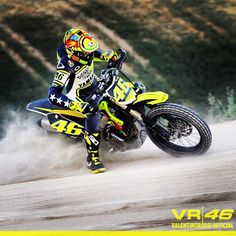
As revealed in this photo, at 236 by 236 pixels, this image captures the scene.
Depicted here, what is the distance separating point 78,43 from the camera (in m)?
4.42

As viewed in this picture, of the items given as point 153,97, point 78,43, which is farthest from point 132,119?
point 78,43

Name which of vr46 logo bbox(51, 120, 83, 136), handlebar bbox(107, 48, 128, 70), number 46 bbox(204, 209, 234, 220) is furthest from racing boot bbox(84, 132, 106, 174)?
number 46 bbox(204, 209, 234, 220)

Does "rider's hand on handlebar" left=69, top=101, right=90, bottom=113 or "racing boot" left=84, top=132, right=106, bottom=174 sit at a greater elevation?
"rider's hand on handlebar" left=69, top=101, right=90, bottom=113

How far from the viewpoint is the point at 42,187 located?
15.4 ft

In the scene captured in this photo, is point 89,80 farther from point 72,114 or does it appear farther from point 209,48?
point 209,48

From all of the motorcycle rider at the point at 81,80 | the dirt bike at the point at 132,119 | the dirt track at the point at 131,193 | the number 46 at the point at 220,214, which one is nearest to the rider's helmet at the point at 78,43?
the motorcycle rider at the point at 81,80

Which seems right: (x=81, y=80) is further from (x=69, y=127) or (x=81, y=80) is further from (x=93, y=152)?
(x=93, y=152)

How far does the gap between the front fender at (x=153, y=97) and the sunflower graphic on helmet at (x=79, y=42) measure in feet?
1.86

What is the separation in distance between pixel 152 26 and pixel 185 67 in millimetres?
478

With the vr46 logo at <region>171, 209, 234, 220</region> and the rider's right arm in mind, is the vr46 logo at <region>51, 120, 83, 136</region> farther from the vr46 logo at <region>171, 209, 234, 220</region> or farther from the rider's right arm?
the vr46 logo at <region>171, 209, 234, 220</region>

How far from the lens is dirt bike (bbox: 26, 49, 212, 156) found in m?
4.45

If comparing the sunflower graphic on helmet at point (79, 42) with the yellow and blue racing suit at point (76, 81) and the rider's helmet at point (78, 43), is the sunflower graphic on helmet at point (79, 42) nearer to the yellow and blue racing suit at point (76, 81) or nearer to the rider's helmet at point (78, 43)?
the rider's helmet at point (78, 43)

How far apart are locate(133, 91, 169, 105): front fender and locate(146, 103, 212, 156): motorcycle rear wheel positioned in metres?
0.06

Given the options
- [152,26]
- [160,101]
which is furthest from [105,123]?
[152,26]
